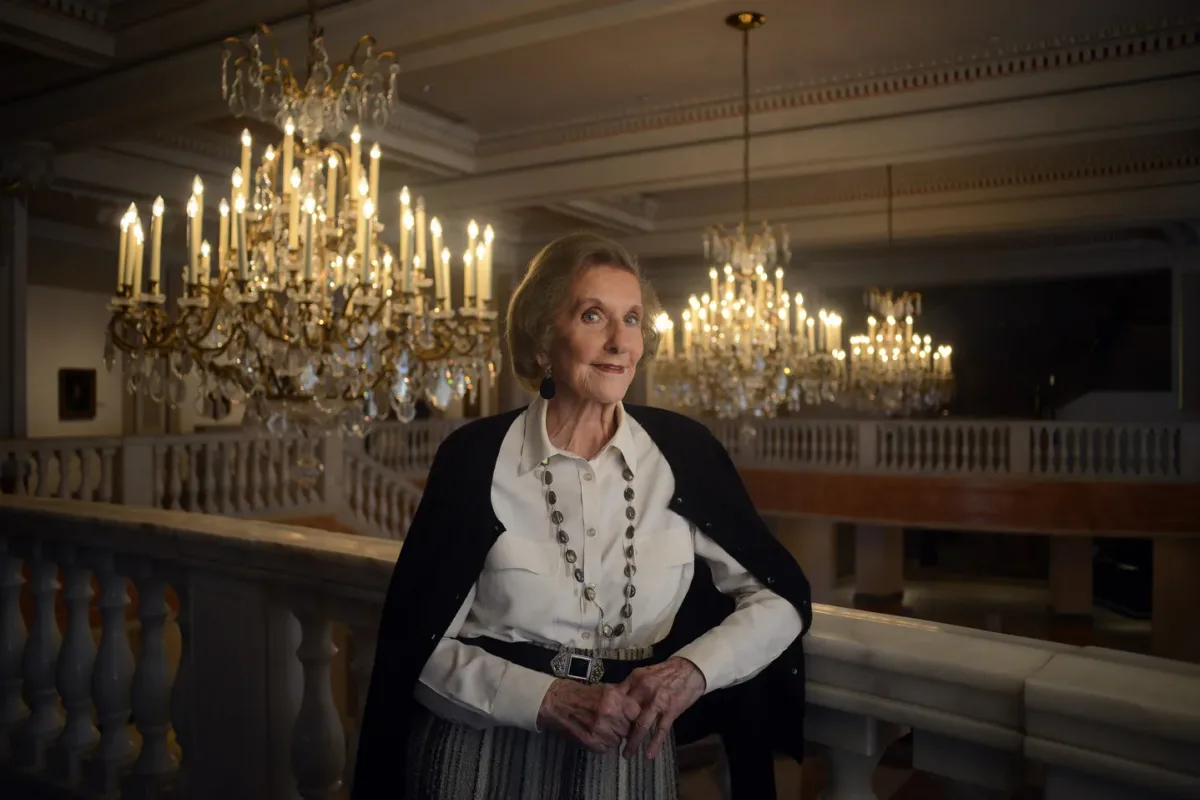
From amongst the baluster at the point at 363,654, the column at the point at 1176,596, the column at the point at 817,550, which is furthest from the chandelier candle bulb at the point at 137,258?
the column at the point at 1176,596

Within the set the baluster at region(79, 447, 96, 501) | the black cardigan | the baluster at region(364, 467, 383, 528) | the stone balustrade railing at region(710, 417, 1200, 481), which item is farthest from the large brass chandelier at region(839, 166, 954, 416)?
the black cardigan

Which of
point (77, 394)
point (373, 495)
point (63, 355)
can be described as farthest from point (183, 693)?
point (63, 355)

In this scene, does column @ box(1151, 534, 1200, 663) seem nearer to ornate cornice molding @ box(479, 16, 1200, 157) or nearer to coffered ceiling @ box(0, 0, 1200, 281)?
coffered ceiling @ box(0, 0, 1200, 281)

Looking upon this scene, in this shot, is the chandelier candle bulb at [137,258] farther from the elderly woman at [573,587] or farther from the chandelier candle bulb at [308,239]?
the elderly woman at [573,587]

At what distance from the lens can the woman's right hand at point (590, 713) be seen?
1.28m

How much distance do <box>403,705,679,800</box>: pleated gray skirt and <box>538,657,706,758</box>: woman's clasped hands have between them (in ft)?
0.40

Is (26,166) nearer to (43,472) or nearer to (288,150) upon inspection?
(43,472)

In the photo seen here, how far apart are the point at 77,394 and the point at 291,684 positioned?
12412 mm

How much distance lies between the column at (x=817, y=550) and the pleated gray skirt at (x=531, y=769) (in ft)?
43.2

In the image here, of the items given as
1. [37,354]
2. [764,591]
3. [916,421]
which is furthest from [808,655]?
[37,354]

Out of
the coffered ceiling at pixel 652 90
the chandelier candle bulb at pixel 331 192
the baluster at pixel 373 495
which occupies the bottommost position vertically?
the baluster at pixel 373 495

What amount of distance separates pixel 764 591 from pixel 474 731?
1.65 feet

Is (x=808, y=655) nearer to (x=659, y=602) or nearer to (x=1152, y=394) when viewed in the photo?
(x=659, y=602)

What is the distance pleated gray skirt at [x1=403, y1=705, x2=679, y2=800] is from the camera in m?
1.42
